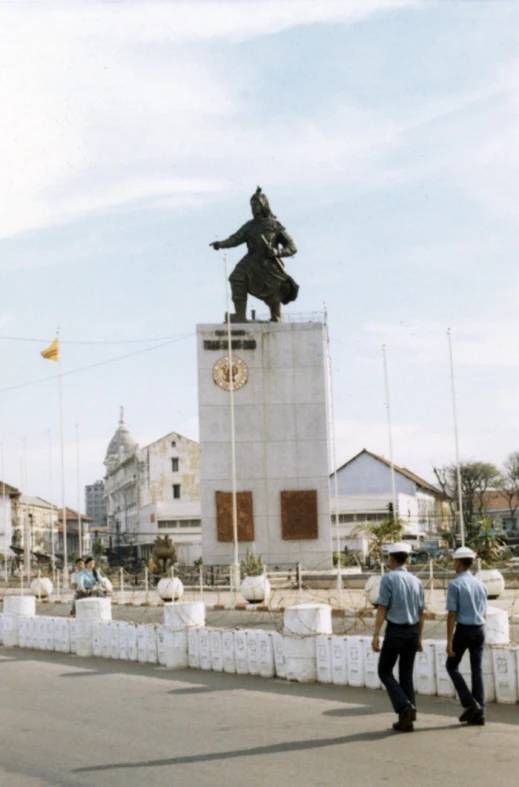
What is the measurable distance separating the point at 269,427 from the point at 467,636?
1179 inches

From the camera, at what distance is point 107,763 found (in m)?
8.27

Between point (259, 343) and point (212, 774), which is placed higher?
point (259, 343)

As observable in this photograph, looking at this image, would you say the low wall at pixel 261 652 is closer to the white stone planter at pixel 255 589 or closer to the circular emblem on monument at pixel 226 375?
the white stone planter at pixel 255 589

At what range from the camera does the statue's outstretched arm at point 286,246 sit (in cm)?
4103

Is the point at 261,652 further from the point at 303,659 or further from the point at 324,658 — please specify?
the point at 324,658

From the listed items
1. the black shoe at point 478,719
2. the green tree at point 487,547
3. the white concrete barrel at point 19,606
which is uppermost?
the green tree at point 487,547

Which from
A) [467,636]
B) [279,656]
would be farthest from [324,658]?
[467,636]

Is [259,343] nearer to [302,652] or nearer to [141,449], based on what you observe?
[302,652]

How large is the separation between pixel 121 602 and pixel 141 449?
6704 cm

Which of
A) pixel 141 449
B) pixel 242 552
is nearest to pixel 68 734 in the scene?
pixel 242 552

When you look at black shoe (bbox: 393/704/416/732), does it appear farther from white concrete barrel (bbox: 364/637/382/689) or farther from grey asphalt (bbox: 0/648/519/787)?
white concrete barrel (bbox: 364/637/382/689)

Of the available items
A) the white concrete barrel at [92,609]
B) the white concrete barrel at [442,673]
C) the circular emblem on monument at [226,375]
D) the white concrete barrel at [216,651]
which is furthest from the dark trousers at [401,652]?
the circular emblem on monument at [226,375]

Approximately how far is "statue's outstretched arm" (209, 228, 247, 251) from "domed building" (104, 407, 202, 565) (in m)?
36.6

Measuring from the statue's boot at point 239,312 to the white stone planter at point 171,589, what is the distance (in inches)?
545
